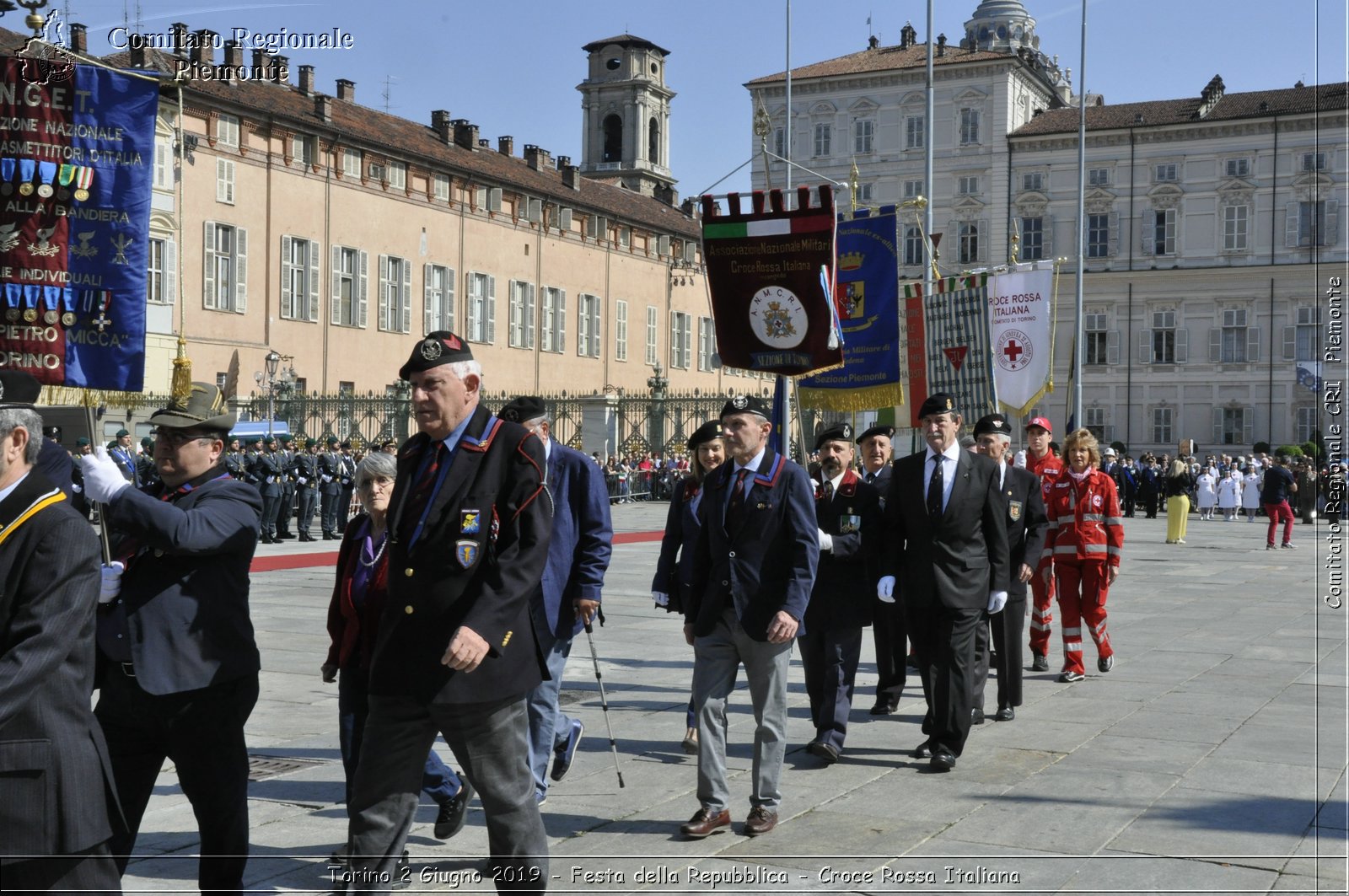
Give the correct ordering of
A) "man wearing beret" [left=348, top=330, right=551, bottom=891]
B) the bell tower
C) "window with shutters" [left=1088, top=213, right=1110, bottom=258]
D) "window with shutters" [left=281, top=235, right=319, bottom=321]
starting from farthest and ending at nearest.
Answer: the bell tower < "window with shutters" [left=1088, top=213, right=1110, bottom=258] < "window with shutters" [left=281, top=235, right=319, bottom=321] < "man wearing beret" [left=348, top=330, right=551, bottom=891]

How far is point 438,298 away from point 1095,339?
1284 inches

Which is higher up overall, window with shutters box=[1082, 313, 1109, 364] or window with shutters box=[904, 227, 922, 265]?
window with shutters box=[904, 227, 922, 265]

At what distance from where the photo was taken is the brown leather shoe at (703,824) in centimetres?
583

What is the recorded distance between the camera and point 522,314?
5684 centimetres

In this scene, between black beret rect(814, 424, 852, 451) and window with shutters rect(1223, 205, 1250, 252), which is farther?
window with shutters rect(1223, 205, 1250, 252)

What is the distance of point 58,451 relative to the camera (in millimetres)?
5996

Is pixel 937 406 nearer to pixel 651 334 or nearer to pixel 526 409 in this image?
pixel 526 409

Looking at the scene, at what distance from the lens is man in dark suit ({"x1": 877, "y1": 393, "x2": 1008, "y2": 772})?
23.8 feet

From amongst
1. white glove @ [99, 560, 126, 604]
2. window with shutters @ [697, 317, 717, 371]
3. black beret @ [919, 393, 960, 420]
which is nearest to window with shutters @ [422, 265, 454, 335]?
window with shutters @ [697, 317, 717, 371]

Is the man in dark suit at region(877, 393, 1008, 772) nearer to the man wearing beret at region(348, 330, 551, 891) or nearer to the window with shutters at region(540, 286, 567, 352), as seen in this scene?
the man wearing beret at region(348, 330, 551, 891)

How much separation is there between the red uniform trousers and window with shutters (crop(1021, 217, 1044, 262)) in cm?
6113

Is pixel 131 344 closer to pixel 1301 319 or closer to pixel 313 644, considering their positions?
pixel 313 644

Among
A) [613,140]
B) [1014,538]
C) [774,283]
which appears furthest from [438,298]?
[1014,538]

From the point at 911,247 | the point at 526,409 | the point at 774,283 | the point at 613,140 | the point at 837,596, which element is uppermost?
the point at 613,140
